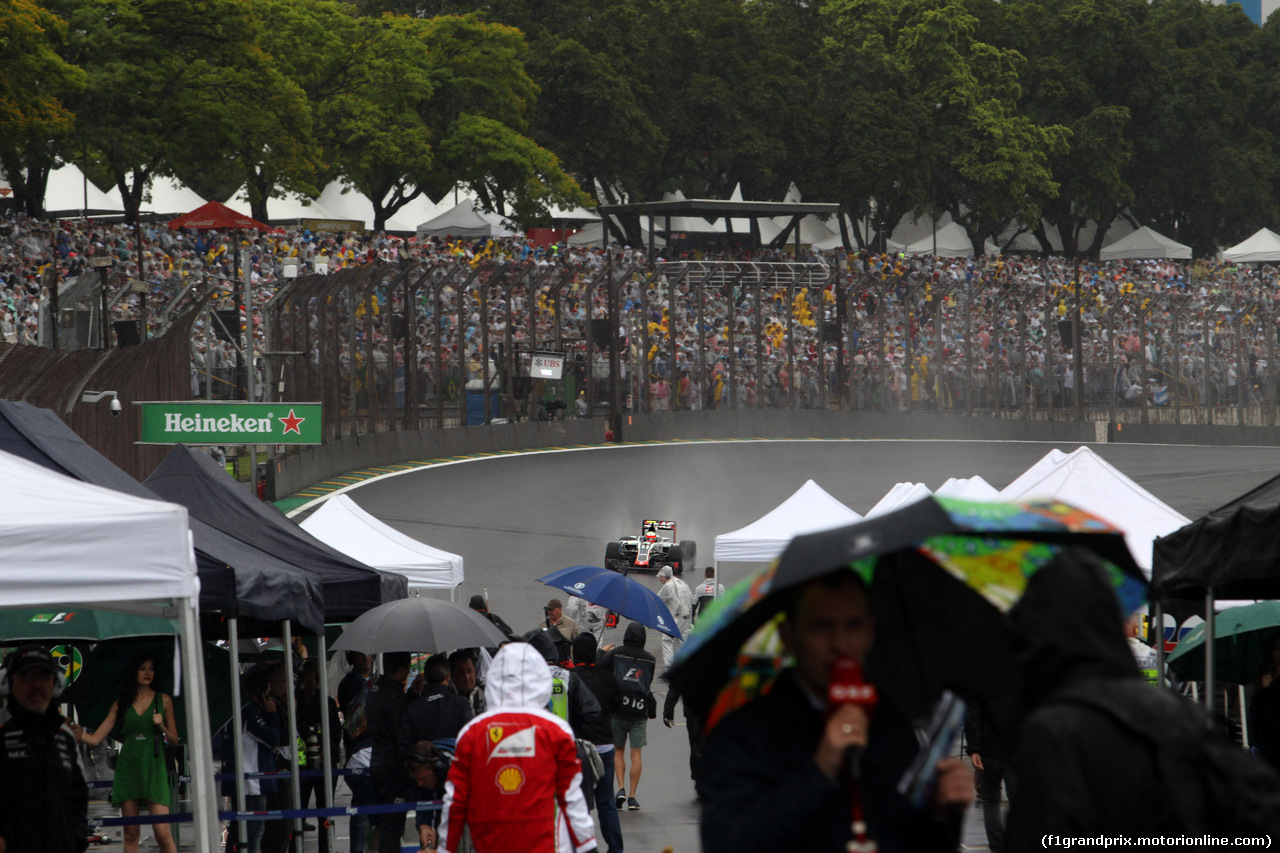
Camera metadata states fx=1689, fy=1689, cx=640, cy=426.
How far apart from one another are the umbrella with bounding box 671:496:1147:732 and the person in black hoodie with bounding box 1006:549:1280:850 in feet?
0.90

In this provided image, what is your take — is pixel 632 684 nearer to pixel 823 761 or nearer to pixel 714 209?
pixel 823 761

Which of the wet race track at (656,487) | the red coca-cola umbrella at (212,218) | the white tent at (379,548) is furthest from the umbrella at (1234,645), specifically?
the red coca-cola umbrella at (212,218)

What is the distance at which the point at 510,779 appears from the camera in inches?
221

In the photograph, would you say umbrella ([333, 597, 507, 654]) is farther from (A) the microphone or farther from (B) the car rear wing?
(B) the car rear wing

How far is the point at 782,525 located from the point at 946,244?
50263 mm

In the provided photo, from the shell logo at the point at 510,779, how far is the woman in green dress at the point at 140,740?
4.33m

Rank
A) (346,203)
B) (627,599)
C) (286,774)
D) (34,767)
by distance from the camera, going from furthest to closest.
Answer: (346,203) → (627,599) → (286,774) → (34,767)

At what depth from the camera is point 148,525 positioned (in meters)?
5.43

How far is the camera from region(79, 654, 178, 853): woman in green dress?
30.7 ft

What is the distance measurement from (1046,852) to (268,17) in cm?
4880

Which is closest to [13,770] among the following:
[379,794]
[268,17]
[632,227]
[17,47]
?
[379,794]

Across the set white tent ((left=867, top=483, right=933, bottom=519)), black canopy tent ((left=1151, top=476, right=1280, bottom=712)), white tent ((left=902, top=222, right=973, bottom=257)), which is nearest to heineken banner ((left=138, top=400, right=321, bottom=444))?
white tent ((left=867, top=483, right=933, bottom=519))

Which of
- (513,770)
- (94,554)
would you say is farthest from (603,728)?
(94,554)

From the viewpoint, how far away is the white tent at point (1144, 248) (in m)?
66.9
